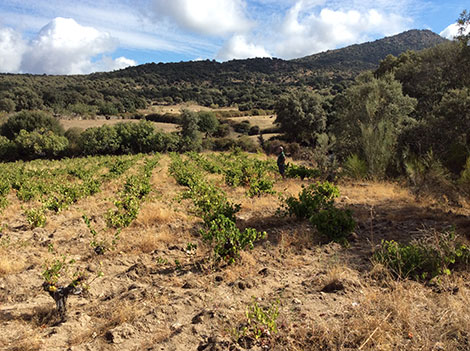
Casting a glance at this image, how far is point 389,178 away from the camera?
11.5 meters

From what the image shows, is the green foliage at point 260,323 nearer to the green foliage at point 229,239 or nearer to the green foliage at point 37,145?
the green foliage at point 229,239

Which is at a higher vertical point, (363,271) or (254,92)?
(254,92)

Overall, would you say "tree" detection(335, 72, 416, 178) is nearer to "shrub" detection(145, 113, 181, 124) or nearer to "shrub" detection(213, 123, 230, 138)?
"shrub" detection(213, 123, 230, 138)

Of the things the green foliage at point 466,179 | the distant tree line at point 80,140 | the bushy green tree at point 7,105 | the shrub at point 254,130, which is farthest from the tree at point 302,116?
the bushy green tree at point 7,105

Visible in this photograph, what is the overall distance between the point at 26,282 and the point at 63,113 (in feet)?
197

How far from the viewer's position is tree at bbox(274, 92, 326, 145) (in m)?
35.7

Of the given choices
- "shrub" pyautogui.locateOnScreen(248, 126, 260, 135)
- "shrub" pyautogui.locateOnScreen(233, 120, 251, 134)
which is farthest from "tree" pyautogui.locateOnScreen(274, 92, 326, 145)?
"shrub" pyautogui.locateOnScreen(233, 120, 251, 134)

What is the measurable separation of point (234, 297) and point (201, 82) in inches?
4338

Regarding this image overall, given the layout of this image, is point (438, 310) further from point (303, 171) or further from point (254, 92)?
point (254, 92)

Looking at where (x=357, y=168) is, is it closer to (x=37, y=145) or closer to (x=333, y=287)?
(x=333, y=287)

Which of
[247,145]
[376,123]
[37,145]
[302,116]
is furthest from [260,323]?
[37,145]

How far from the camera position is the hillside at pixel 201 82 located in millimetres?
65625

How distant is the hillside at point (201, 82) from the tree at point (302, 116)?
3223 centimetres

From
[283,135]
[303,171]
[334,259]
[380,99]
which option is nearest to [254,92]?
[283,135]
